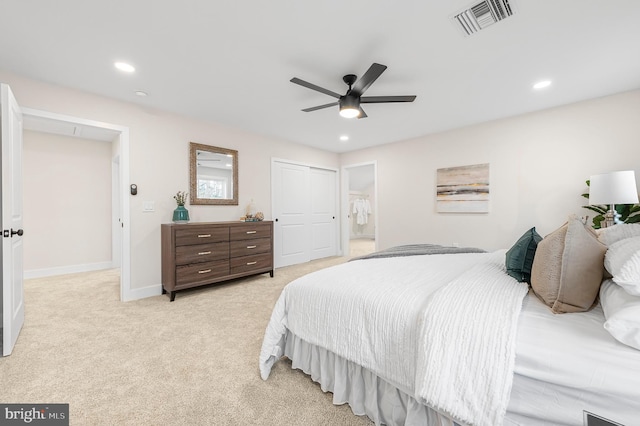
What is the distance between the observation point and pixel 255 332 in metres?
2.29

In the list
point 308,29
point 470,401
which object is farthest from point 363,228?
point 470,401

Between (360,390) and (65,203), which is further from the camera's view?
(65,203)

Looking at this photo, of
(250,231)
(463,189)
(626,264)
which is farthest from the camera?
(463,189)

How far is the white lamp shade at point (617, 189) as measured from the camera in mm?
2559

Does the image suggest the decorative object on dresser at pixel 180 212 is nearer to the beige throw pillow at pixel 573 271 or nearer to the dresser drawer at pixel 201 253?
the dresser drawer at pixel 201 253

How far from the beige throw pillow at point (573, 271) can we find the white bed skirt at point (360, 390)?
67 cm

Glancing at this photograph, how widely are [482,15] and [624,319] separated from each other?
1.99 meters

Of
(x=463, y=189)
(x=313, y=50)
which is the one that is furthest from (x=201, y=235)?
(x=463, y=189)

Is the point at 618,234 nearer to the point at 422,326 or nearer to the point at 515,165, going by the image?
the point at 422,326

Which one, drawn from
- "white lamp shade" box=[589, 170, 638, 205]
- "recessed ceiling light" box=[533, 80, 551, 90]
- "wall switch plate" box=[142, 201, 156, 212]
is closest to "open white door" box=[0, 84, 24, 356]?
Result: "wall switch plate" box=[142, 201, 156, 212]

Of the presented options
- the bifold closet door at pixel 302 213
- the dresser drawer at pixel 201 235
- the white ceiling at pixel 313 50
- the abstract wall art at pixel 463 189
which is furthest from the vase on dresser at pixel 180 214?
the abstract wall art at pixel 463 189

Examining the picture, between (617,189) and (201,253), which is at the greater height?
(617,189)

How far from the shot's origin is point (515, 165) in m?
3.80

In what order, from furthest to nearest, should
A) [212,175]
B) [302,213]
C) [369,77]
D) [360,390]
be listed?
[302,213]
[212,175]
[369,77]
[360,390]
